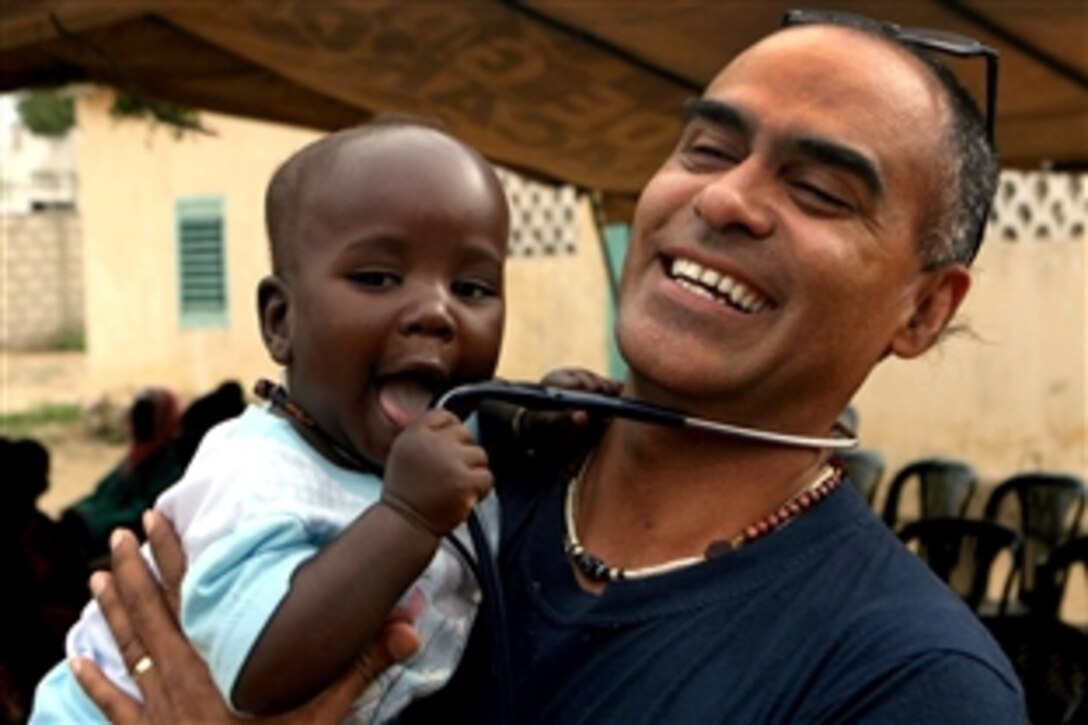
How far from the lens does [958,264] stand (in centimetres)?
149

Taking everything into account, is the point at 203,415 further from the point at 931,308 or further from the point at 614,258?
the point at 931,308

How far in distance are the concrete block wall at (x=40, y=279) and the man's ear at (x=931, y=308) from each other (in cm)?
1992

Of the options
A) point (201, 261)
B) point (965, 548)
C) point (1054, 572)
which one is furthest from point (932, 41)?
point (201, 261)

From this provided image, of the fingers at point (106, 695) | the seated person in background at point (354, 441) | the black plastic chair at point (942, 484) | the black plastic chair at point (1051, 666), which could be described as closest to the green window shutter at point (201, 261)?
the black plastic chair at point (942, 484)

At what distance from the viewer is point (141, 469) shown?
6.49 m

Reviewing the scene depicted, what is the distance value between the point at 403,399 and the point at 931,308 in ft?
1.87

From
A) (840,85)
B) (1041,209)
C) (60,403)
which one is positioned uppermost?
(840,85)

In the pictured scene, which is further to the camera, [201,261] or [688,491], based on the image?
[201,261]

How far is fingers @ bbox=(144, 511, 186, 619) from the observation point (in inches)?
Result: 62.0

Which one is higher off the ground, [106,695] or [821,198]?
[821,198]

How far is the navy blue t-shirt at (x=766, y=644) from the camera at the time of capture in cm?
120

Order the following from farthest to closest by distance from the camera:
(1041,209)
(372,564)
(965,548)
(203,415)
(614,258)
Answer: (1041,209)
(614,258)
(203,415)
(965,548)
(372,564)

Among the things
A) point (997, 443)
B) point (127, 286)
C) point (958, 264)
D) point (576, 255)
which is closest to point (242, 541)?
point (958, 264)

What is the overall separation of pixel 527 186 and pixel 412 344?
28.7 feet
